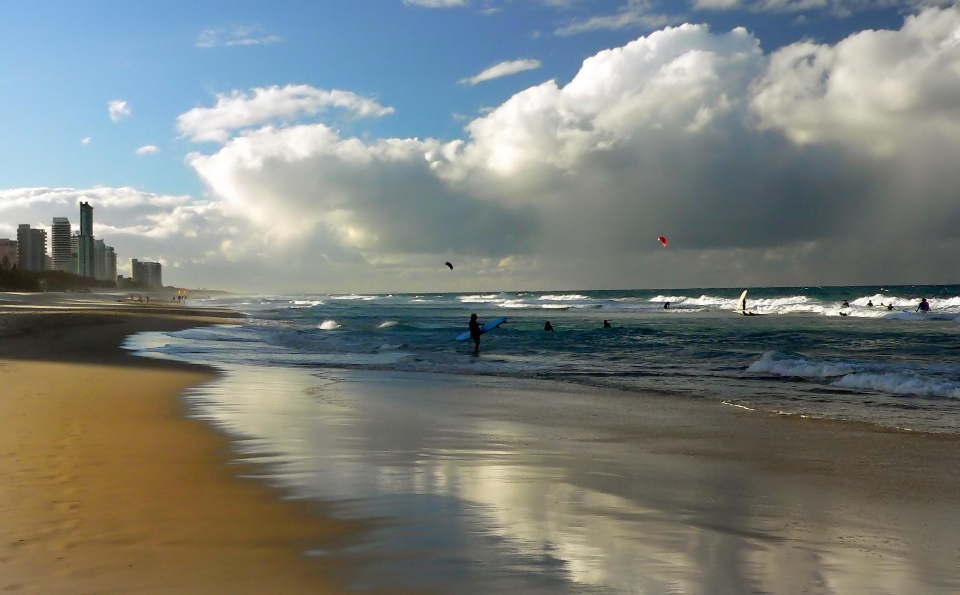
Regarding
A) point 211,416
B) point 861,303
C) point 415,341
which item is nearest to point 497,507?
point 211,416

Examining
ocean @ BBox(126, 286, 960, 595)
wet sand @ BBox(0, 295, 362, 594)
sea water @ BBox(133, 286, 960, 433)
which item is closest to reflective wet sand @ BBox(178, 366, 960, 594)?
ocean @ BBox(126, 286, 960, 595)

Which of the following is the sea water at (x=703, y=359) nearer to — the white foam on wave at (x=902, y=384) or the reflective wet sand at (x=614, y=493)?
the white foam on wave at (x=902, y=384)

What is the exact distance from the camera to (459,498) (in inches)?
251

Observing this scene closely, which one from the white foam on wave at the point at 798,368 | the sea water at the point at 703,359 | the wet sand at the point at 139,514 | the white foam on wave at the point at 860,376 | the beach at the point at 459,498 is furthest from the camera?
the white foam on wave at the point at 798,368

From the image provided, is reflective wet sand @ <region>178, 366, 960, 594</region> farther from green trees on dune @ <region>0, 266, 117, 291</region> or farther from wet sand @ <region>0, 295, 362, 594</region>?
green trees on dune @ <region>0, 266, 117, 291</region>

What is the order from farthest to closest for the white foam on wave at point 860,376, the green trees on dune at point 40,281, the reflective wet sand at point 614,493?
the green trees on dune at point 40,281 → the white foam on wave at point 860,376 → the reflective wet sand at point 614,493

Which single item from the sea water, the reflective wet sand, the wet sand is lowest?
the sea water

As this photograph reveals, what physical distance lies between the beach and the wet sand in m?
0.02

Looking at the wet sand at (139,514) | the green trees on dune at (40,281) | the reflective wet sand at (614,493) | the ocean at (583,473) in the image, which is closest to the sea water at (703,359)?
the ocean at (583,473)

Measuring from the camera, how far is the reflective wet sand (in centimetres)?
464

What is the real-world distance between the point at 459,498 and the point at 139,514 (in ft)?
8.68

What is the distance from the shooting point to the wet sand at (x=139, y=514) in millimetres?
4348

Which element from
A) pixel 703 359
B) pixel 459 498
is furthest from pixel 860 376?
pixel 459 498

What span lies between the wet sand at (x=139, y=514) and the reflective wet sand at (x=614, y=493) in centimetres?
38
